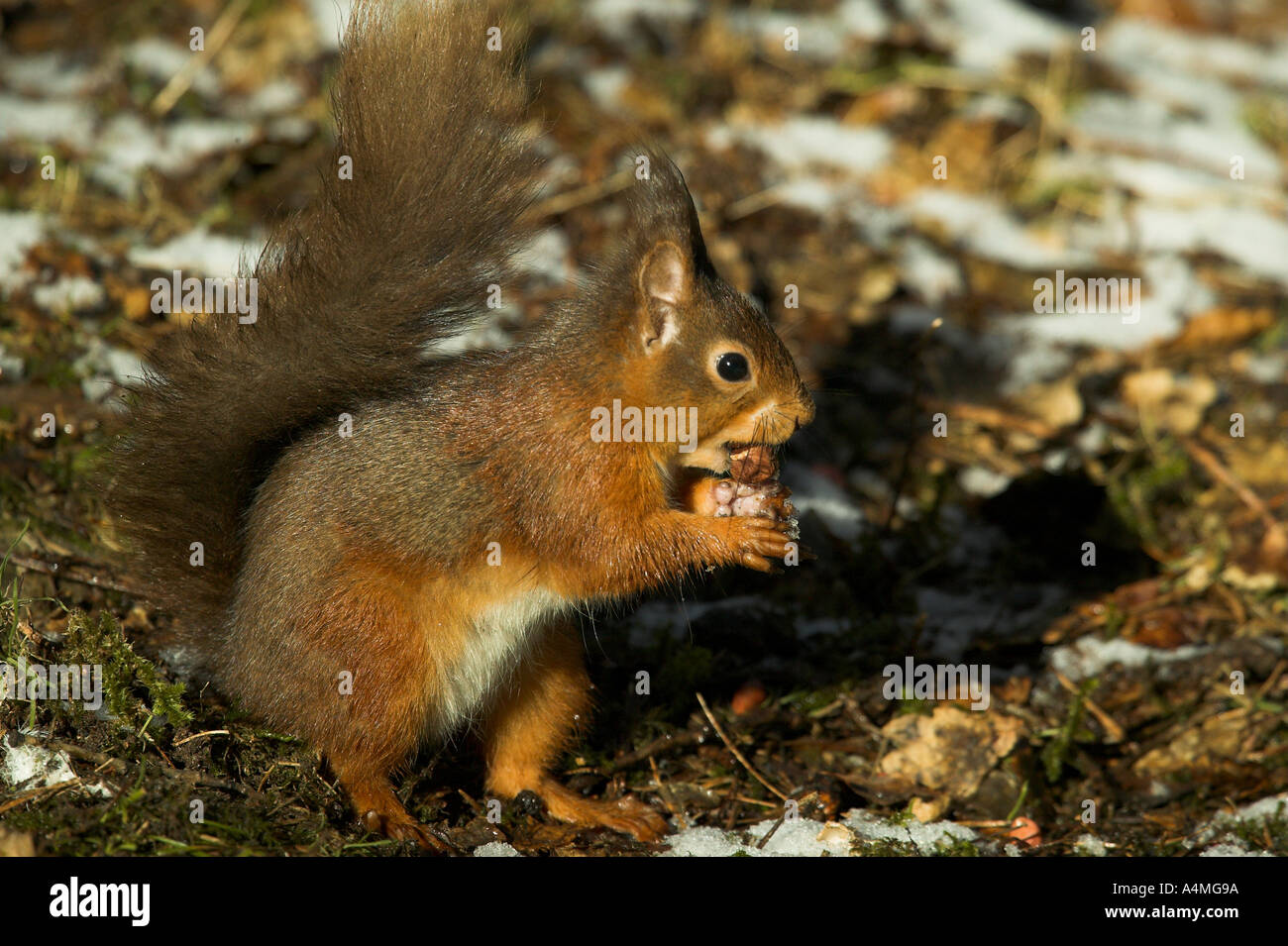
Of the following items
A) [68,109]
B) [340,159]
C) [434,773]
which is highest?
[68,109]

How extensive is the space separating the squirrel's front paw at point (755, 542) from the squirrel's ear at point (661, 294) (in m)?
0.44

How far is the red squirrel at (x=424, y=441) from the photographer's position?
8.20 feet

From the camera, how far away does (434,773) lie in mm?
3064

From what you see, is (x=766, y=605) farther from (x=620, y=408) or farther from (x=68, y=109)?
(x=68, y=109)

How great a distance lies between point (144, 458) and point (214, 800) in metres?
0.76

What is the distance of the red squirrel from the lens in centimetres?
250

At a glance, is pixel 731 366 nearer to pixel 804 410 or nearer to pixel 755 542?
pixel 804 410

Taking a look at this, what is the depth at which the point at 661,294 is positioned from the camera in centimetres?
280

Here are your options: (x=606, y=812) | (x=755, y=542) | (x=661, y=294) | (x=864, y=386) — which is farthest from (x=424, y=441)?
(x=864, y=386)

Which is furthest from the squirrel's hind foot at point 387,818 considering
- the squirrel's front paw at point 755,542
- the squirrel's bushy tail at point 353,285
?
the squirrel's front paw at point 755,542

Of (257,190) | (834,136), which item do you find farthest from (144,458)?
(834,136)

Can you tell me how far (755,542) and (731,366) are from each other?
15.8 inches

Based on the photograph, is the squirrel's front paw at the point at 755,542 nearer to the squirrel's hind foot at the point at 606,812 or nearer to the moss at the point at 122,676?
the squirrel's hind foot at the point at 606,812
